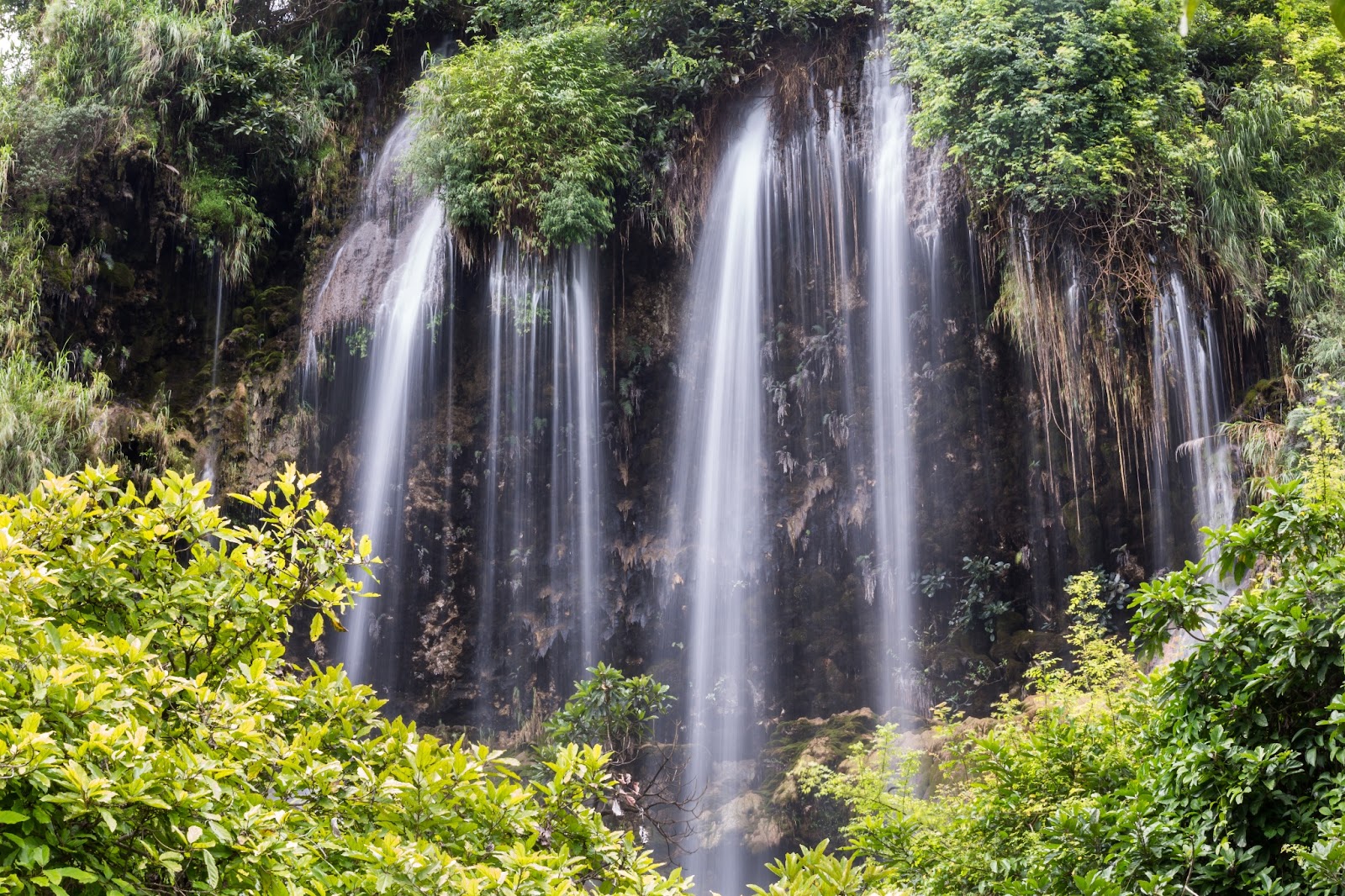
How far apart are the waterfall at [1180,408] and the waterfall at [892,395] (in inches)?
116

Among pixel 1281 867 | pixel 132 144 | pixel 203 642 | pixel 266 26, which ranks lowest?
pixel 1281 867

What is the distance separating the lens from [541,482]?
48.6 ft

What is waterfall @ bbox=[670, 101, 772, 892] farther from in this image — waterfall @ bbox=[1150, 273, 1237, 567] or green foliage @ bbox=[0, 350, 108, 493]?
green foliage @ bbox=[0, 350, 108, 493]

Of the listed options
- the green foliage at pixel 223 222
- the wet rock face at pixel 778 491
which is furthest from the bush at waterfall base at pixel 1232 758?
the green foliage at pixel 223 222

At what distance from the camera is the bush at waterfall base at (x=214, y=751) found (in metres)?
2.88

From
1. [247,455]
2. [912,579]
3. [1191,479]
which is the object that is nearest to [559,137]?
[247,455]

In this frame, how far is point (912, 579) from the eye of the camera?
13430mm

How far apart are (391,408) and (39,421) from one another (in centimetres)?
403

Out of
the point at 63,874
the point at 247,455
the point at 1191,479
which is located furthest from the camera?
the point at 247,455

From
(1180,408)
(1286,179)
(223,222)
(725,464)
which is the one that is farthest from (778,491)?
(223,222)

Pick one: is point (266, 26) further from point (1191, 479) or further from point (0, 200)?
point (1191, 479)

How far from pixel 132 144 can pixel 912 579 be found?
1179cm

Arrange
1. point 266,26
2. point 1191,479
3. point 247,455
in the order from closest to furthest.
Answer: point 1191,479, point 247,455, point 266,26

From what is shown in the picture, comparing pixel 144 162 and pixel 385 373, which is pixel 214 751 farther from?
pixel 144 162
